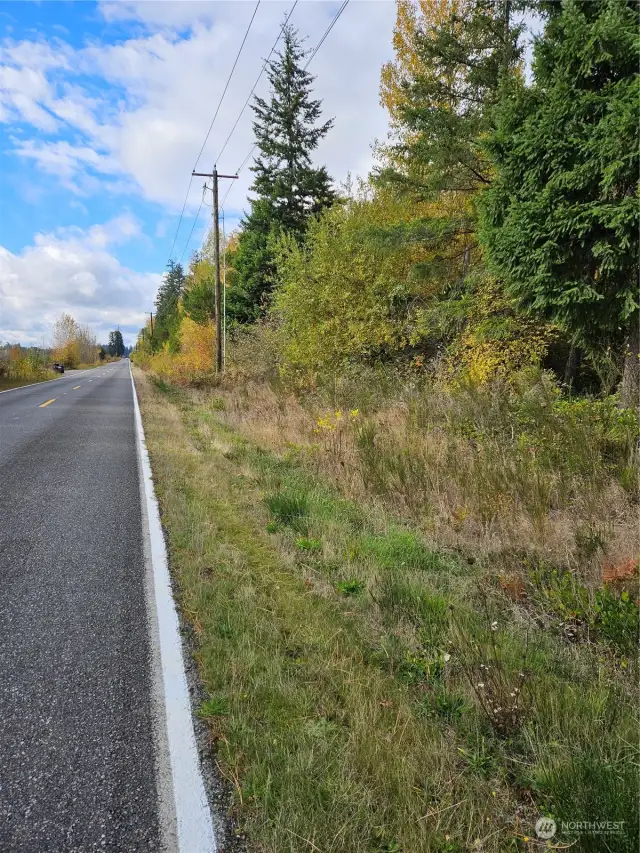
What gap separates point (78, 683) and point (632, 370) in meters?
7.89

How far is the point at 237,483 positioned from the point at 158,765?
4.42 m

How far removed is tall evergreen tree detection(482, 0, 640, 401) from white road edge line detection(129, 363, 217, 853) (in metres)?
6.60

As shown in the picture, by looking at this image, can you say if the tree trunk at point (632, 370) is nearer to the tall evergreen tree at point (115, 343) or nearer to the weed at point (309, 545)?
the weed at point (309, 545)

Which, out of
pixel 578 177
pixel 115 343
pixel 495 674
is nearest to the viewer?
pixel 495 674

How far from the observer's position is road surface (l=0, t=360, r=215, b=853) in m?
1.70

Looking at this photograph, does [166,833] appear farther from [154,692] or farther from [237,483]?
[237,483]

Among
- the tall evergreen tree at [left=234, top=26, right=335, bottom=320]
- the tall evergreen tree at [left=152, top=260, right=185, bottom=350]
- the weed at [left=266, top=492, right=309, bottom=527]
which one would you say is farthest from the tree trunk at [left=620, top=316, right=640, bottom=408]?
the tall evergreen tree at [left=152, top=260, right=185, bottom=350]

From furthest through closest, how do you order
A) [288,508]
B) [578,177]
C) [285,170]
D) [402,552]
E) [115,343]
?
[115,343] → [285,170] → [578,177] → [288,508] → [402,552]

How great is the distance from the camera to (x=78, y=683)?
2428 mm

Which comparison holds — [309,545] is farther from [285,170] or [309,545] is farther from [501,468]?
[285,170]

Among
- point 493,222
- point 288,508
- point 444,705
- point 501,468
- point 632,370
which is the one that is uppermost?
point 493,222

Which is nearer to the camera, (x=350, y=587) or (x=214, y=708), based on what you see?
(x=214, y=708)

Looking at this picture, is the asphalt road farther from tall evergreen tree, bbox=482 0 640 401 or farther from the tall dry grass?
tall evergreen tree, bbox=482 0 640 401

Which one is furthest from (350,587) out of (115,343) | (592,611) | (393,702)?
(115,343)
